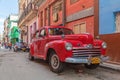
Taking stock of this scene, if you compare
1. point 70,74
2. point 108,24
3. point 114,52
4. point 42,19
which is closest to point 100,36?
point 108,24

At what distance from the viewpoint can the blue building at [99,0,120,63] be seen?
45.6 ft

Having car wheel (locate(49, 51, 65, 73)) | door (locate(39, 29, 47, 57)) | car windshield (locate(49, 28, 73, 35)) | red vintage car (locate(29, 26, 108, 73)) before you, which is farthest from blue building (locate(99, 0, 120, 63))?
car wheel (locate(49, 51, 65, 73))

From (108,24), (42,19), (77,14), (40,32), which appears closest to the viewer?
(40,32)

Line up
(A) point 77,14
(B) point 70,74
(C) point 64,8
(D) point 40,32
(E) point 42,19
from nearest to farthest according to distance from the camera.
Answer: (B) point 70,74, (D) point 40,32, (A) point 77,14, (C) point 64,8, (E) point 42,19

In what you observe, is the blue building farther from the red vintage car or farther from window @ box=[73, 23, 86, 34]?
window @ box=[73, 23, 86, 34]

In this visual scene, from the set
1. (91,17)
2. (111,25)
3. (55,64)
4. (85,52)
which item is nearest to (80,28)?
(91,17)

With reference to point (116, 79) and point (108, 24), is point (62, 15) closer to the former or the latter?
point (108, 24)

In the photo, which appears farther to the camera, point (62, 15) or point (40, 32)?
point (62, 15)

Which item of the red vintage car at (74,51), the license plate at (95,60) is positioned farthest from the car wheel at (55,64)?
the license plate at (95,60)

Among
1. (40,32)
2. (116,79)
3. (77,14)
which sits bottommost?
(116,79)

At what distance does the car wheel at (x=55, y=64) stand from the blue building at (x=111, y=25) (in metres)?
3.94

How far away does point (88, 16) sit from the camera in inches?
700

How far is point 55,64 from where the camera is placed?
11.1m

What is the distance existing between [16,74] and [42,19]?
69.8ft
